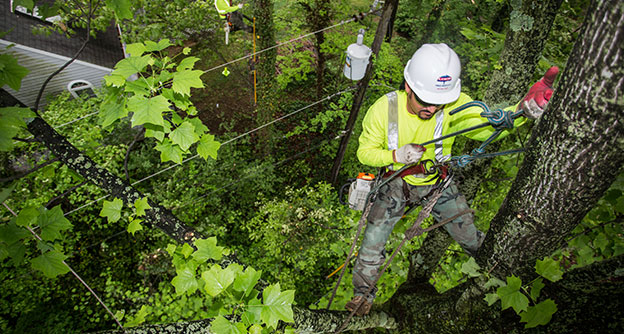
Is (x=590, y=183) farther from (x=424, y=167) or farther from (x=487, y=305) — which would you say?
(x=424, y=167)

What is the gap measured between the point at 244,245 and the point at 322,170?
3.17m

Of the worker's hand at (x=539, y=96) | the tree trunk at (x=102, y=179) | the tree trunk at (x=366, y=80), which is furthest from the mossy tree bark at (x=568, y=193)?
the tree trunk at (x=366, y=80)

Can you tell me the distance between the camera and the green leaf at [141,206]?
88.4 inches

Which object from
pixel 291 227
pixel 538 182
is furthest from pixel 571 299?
pixel 291 227

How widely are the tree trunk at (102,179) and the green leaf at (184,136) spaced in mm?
558

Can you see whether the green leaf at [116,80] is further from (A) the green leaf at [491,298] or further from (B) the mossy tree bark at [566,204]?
(A) the green leaf at [491,298]

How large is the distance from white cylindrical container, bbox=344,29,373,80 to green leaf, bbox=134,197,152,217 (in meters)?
4.16

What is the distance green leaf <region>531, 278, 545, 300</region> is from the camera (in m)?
1.64

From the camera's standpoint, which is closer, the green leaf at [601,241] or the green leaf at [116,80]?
the green leaf at [116,80]

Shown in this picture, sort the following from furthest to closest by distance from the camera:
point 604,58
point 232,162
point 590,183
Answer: point 232,162
point 590,183
point 604,58

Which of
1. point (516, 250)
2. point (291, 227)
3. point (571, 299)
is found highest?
point (516, 250)

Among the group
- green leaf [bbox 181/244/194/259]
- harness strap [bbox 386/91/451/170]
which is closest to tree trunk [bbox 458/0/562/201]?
harness strap [bbox 386/91/451/170]

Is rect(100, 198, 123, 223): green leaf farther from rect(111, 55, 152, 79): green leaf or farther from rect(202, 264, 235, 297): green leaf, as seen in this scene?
rect(202, 264, 235, 297): green leaf

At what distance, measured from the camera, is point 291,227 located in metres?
6.63
